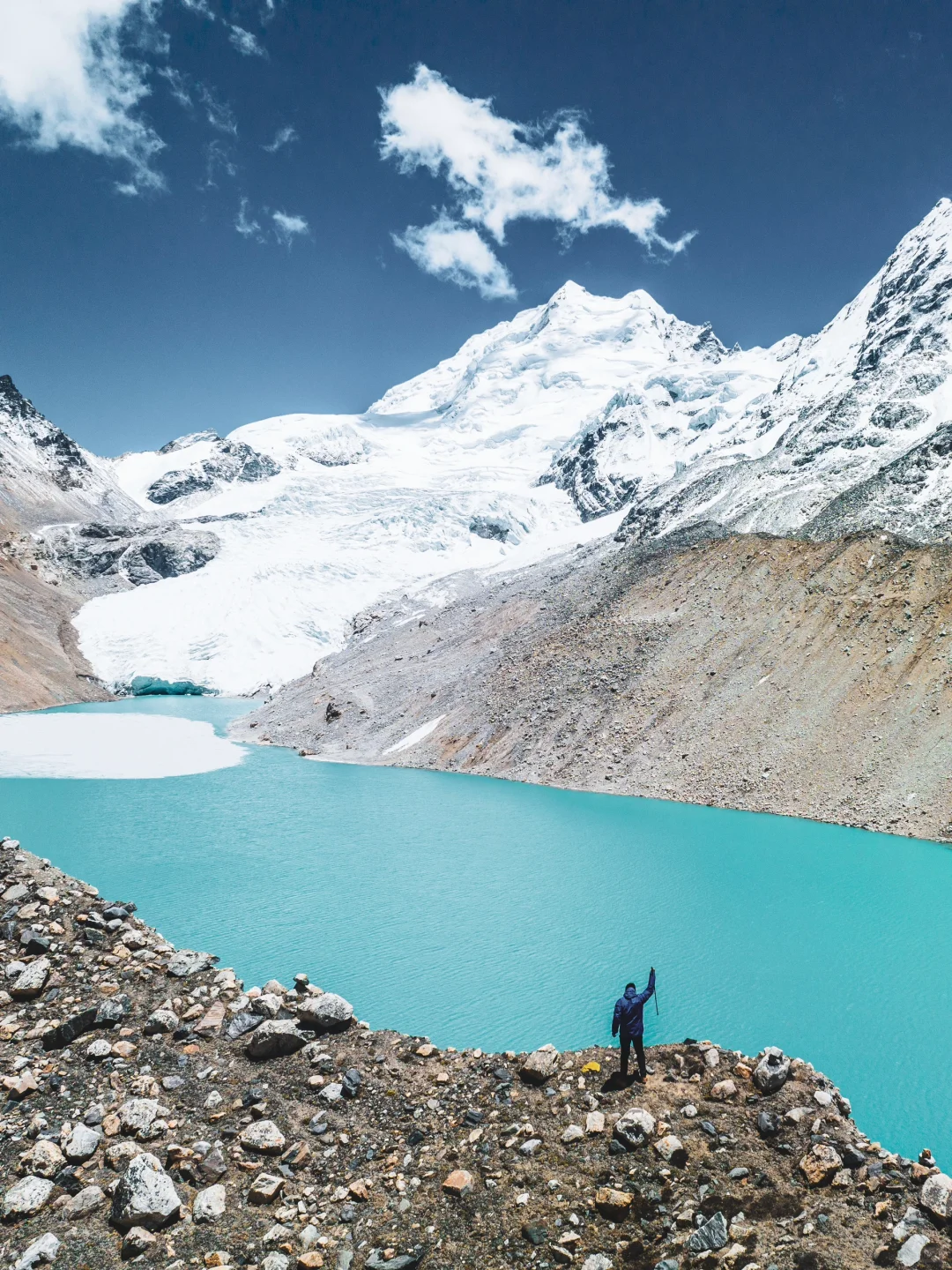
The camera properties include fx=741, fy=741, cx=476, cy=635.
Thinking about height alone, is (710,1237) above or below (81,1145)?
above

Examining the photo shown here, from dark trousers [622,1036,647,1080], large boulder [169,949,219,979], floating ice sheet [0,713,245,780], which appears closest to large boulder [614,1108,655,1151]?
dark trousers [622,1036,647,1080]

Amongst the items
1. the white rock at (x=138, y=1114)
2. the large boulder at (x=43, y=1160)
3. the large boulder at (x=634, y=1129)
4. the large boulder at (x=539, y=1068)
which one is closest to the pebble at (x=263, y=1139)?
the white rock at (x=138, y=1114)

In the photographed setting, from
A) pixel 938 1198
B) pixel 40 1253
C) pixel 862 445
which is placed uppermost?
pixel 862 445

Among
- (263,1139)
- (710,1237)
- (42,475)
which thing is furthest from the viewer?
(42,475)

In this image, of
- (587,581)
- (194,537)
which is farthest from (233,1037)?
(194,537)

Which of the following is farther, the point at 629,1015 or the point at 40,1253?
the point at 629,1015

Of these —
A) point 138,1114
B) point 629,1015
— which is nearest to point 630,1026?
point 629,1015

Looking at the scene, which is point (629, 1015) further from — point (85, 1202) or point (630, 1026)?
point (85, 1202)
